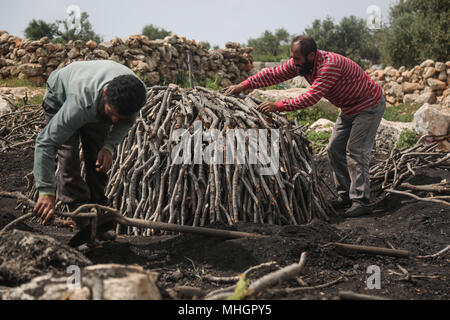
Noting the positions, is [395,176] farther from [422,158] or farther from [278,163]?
[278,163]

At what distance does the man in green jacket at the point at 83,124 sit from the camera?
2436 millimetres

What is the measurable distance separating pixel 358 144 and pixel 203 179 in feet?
6.09

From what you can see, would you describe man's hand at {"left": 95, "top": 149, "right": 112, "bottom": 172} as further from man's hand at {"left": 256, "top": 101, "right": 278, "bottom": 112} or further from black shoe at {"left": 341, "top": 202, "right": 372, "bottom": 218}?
black shoe at {"left": 341, "top": 202, "right": 372, "bottom": 218}

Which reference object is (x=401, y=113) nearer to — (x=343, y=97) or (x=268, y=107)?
(x=343, y=97)

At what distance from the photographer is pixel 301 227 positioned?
3207 millimetres

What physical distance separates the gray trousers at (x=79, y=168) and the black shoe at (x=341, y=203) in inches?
105

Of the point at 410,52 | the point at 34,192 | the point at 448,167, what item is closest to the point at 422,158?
the point at 448,167

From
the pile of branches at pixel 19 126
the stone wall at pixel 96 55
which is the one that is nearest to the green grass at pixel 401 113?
the stone wall at pixel 96 55

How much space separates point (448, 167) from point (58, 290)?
5.07 meters

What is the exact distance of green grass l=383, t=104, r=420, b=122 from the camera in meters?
11.9

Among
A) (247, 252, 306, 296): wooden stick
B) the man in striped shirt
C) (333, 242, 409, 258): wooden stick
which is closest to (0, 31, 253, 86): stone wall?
the man in striped shirt

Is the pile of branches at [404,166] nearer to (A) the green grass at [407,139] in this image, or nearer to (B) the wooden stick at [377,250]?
(A) the green grass at [407,139]

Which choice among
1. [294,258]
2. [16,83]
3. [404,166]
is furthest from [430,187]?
[16,83]

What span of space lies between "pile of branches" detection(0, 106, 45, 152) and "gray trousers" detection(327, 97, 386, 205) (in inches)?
167
